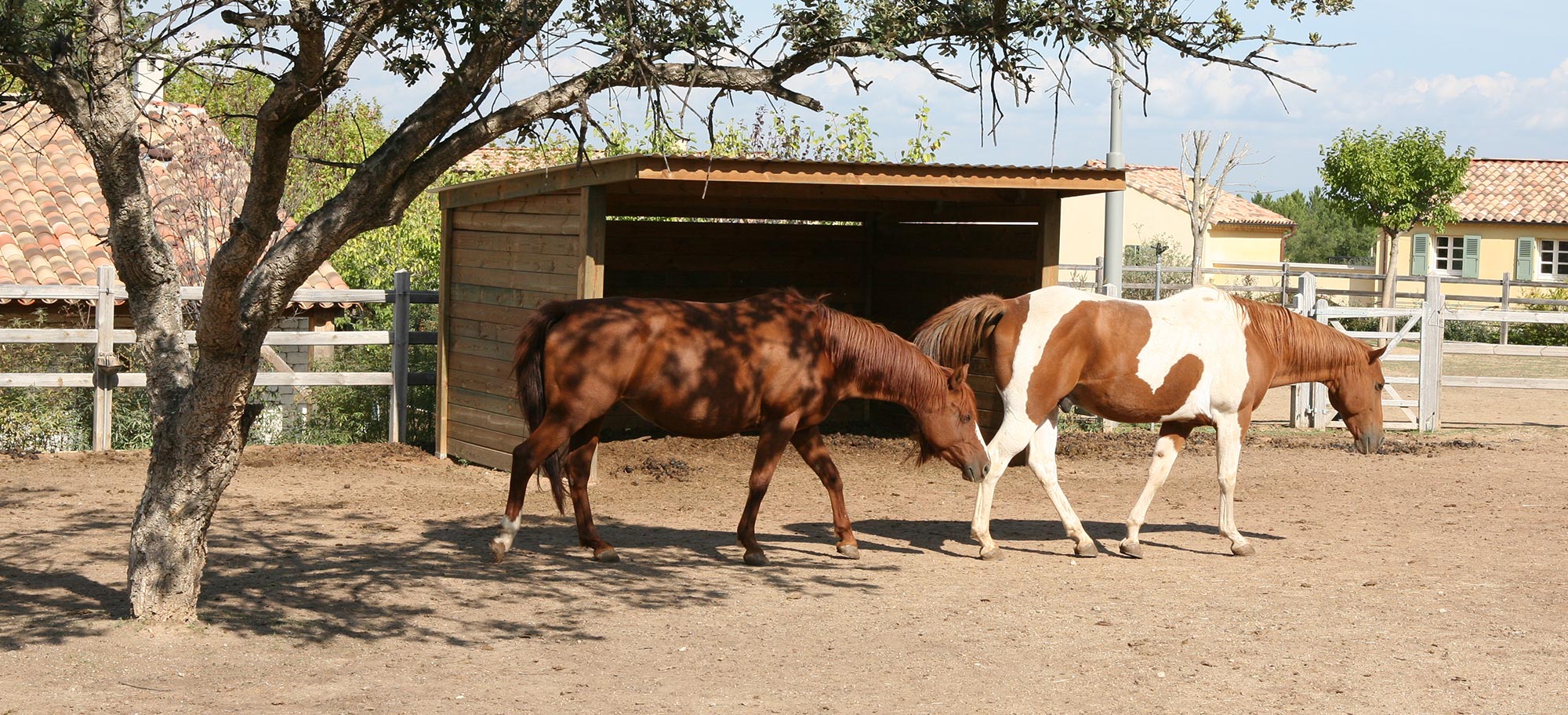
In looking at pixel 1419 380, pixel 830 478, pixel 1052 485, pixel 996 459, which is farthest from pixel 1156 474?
pixel 1419 380

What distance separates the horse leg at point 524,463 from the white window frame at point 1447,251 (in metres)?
36.8

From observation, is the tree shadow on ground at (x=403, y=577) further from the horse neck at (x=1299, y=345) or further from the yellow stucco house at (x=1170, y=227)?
the yellow stucco house at (x=1170, y=227)

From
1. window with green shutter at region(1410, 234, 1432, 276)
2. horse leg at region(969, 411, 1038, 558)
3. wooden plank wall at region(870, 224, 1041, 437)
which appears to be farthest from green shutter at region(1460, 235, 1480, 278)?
horse leg at region(969, 411, 1038, 558)

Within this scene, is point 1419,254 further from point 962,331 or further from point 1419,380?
point 962,331

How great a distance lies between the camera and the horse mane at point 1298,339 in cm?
796

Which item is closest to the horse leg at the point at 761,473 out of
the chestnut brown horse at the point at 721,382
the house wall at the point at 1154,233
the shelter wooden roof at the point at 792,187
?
the chestnut brown horse at the point at 721,382

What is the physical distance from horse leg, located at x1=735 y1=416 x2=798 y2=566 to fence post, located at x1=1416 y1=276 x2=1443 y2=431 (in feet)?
28.6

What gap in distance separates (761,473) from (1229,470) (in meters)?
2.67

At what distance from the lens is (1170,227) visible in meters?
46.5

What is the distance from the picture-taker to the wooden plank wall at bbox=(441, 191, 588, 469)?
9805 mm

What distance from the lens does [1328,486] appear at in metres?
10.3

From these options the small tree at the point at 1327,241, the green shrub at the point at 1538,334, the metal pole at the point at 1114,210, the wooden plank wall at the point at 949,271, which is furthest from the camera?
the small tree at the point at 1327,241

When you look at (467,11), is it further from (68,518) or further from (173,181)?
(173,181)

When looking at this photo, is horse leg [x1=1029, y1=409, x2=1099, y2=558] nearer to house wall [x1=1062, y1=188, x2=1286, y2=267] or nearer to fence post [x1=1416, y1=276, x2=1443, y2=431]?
fence post [x1=1416, y1=276, x2=1443, y2=431]
